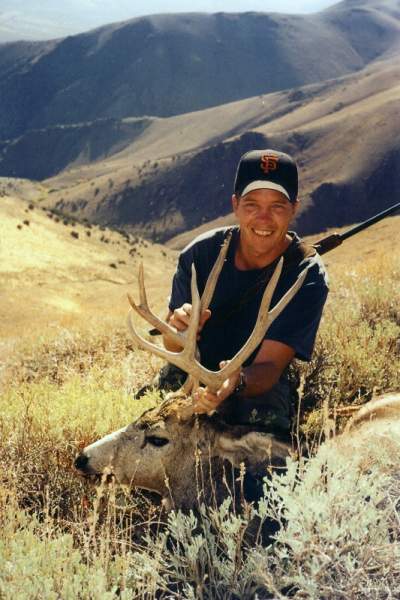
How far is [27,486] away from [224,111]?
4613 inches

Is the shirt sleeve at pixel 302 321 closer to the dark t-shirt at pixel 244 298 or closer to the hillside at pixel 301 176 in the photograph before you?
the dark t-shirt at pixel 244 298

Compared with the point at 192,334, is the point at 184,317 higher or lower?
lower

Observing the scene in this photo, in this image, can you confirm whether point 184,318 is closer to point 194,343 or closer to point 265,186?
point 194,343

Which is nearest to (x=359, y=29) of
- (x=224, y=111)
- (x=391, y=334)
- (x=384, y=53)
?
(x=384, y=53)

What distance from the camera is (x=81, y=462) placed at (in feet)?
11.8

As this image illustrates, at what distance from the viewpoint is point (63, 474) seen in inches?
158

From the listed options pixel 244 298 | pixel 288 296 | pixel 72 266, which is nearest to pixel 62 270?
pixel 72 266

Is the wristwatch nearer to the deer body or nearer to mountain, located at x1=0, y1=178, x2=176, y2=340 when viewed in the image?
the deer body

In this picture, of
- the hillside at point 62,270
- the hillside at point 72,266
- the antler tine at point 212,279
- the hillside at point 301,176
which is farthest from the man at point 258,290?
the hillside at point 301,176

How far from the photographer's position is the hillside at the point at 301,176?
65188 millimetres

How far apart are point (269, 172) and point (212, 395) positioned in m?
1.61

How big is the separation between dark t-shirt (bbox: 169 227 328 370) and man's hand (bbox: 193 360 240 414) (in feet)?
2.11

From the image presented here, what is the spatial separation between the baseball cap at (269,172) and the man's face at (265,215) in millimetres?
46

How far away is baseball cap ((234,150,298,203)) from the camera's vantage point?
4238 millimetres
